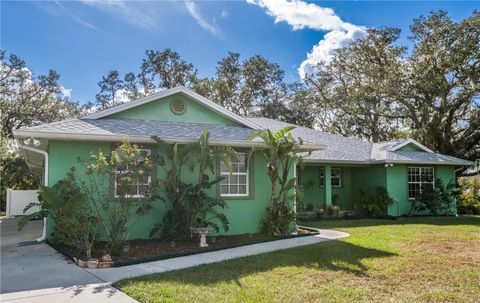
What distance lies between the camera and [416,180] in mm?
19594

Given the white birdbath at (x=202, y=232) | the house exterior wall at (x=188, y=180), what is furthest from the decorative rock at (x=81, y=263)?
the white birdbath at (x=202, y=232)

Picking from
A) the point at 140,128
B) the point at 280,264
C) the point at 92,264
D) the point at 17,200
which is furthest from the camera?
the point at 17,200

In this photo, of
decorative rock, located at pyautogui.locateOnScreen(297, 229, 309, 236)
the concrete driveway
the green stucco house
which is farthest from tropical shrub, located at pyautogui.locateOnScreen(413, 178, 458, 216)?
the concrete driveway

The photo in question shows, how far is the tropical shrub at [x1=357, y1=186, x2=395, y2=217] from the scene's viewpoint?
59.8 feet

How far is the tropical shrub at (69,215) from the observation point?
8.44m

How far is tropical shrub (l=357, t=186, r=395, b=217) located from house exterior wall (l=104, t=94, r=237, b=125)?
824cm

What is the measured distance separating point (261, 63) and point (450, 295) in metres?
33.1

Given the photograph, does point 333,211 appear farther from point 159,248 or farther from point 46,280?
point 46,280

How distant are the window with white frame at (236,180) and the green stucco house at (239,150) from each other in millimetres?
33

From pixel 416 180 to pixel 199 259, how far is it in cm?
1489

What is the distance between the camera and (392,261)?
8.02m

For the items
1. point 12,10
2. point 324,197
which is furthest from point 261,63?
point 12,10

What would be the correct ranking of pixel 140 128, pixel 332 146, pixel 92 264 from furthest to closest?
pixel 332 146
pixel 140 128
pixel 92 264

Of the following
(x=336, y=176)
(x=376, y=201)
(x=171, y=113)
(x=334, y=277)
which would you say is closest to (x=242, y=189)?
(x=171, y=113)
